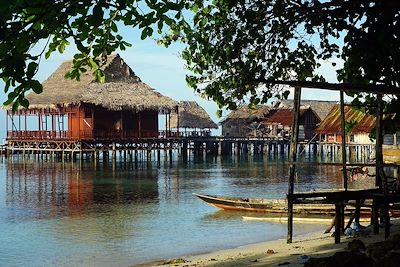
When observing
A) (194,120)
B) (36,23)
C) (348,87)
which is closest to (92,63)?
(36,23)

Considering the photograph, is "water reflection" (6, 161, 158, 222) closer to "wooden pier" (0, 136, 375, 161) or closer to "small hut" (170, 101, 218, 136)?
"wooden pier" (0, 136, 375, 161)

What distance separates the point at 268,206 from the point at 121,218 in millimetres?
4296

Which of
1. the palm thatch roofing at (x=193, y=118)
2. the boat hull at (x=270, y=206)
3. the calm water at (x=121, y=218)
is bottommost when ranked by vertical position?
the calm water at (x=121, y=218)

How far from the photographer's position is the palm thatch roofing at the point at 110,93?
124 feet

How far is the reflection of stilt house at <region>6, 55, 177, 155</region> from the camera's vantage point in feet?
126

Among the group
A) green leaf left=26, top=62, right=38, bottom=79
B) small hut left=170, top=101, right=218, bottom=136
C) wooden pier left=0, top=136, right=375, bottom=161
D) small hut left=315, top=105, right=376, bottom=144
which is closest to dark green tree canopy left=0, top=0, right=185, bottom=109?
green leaf left=26, top=62, right=38, bottom=79

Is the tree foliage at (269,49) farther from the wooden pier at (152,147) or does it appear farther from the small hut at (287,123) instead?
the small hut at (287,123)

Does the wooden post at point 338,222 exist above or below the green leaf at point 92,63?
below

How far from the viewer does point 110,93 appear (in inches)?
1532

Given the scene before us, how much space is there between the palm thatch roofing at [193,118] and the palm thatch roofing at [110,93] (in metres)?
11.0

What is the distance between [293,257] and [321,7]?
2975 millimetres

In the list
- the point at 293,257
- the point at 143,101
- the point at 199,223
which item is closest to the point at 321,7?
the point at 293,257

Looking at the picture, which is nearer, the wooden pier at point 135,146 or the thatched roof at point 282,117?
the wooden pier at point 135,146

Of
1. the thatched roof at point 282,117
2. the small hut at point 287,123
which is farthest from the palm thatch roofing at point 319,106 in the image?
the small hut at point 287,123
